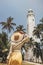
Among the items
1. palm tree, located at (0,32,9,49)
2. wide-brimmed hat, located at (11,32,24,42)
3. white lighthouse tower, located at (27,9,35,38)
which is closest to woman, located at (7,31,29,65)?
wide-brimmed hat, located at (11,32,24,42)

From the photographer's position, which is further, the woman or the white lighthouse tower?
the white lighthouse tower

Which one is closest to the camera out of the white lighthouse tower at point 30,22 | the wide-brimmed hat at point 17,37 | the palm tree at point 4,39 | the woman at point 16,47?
the woman at point 16,47

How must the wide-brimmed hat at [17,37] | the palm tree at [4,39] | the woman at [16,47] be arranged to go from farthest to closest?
the palm tree at [4,39] → the wide-brimmed hat at [17,37] → the woman at [16,47]

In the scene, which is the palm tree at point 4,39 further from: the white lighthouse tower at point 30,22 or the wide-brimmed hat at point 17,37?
the wide-brimmed hat at point 17,37

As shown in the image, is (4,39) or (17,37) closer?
(17,37)

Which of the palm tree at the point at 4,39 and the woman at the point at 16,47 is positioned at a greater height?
the palm tree at the point at 4,39

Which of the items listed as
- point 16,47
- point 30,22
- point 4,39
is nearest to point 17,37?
point 16,47

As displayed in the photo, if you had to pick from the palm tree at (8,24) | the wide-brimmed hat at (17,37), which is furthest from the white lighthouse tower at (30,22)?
the wide-brimmed hat at (17,37)

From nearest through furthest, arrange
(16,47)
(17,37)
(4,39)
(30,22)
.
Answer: (16,47) < (17,37) < (4,39) < (30,22)

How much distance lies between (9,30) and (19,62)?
52115mm

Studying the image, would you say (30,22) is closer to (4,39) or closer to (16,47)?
(4,39)

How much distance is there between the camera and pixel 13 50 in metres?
16.2

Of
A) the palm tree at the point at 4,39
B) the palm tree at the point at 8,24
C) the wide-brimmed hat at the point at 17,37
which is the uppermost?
the palm tree at the point at 8,24

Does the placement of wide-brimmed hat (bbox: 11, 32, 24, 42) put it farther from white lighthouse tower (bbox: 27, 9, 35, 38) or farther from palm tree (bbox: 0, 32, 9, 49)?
white lighthouse tower (bbox: 27, 9, 35, 38)
